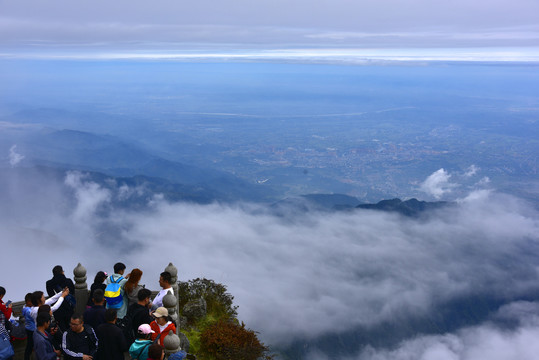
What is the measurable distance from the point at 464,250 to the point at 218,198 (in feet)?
325

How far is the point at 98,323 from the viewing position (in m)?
9.80

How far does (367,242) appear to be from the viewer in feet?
443

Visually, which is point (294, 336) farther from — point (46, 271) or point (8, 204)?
point (8, 204)

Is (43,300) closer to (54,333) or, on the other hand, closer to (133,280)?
(54,333)

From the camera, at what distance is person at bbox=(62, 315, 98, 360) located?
361 inches

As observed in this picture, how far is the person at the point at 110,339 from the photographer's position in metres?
8.98

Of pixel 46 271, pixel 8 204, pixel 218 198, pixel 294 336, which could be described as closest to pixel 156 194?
pixel 218 198

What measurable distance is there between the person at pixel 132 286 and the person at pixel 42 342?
213 cm

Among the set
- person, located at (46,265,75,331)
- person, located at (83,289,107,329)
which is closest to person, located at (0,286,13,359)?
person, located at (46,265,75,331)

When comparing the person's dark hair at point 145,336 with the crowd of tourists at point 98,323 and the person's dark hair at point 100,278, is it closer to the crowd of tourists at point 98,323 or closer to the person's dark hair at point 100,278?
the crowd of tourists at point 98,323

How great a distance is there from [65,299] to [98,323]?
6.20ft

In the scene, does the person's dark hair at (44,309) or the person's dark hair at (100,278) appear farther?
the person's dark hair at (100,278)

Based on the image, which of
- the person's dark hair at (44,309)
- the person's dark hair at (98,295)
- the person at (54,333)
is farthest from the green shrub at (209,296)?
the person's dark hair at (44,309)

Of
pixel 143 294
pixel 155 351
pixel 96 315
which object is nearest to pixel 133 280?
pixel 143 294
